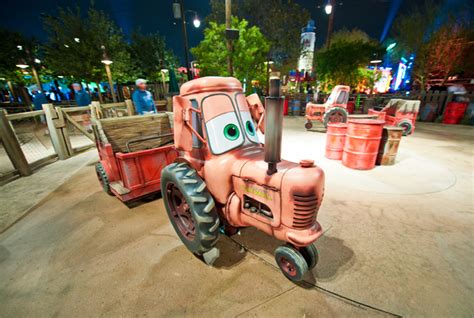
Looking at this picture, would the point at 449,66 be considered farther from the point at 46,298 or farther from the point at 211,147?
the point at 46,298

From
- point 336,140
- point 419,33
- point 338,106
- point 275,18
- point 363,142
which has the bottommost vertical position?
point 336,140

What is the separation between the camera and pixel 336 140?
5516 millimetres

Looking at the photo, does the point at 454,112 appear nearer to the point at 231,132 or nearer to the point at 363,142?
the point at 363,142

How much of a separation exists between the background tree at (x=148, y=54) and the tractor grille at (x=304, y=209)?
88.9 feet

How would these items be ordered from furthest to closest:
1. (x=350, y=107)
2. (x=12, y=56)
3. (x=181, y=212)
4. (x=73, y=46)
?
(x=12, y=56)
(x=350, y=107)
(x=73, y=46)
(x=181, y=212)

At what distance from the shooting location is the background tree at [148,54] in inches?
958

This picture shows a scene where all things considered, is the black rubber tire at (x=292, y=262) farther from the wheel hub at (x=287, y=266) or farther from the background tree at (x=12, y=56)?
the background tree at (x=12, y=56)

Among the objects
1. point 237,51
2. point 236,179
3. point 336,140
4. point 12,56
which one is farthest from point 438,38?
point 12,56

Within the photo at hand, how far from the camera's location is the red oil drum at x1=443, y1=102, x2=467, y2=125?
1027cm

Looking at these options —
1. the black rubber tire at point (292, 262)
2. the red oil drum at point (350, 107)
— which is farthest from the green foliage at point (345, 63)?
the black rubber tire at point (292, 262)

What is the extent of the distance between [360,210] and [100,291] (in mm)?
3744

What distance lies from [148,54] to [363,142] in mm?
27467

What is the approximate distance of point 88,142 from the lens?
8414mm

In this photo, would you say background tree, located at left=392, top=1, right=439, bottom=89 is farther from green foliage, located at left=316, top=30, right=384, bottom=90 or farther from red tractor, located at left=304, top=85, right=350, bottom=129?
red tractor, located at left=304, top=85, right=350, bottom=129
